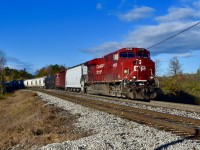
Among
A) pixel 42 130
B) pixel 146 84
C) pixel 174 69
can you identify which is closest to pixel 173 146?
pixel 42 130

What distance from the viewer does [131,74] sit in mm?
23656

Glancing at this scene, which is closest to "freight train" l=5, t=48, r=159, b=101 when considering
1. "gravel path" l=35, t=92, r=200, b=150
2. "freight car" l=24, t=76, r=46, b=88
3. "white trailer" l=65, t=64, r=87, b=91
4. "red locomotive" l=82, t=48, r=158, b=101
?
"red locomotive" l=82, t=48, r=158, b=101

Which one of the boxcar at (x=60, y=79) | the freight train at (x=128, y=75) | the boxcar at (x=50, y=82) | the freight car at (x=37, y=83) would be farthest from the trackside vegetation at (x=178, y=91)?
the freight car at (x=37, y=83)

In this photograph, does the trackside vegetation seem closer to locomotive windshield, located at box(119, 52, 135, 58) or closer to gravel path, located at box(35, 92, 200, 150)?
locomotive windshield, located at box(119, 52, 135, 58)

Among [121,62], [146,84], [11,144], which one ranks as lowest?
[11,144]

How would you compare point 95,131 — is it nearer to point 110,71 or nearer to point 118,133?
point 118,133

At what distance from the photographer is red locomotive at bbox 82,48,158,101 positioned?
23062 mm

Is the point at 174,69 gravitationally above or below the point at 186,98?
above

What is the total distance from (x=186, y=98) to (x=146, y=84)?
13503 millimetres

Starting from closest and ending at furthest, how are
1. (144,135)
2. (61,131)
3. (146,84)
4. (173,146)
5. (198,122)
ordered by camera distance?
(173,146) → (144,135) → (61,131) → (198,122) → (146,84)

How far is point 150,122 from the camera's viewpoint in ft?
37.5

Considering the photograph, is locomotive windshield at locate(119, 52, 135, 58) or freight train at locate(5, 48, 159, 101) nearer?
freight train at locate(5, 48, 159, 101)

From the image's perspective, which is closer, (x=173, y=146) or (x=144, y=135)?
(x=173, y=146)

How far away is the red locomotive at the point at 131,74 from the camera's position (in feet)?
75.7
